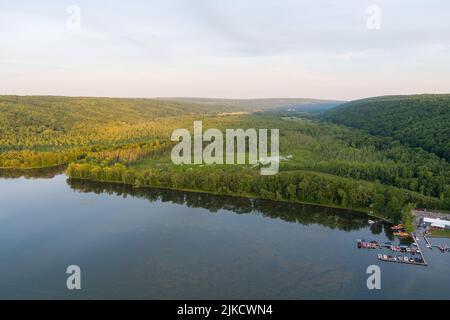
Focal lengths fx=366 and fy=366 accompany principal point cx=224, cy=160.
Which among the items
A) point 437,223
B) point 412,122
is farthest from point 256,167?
point 412,122

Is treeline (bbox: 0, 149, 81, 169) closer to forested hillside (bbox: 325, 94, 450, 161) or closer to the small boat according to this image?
the small boat

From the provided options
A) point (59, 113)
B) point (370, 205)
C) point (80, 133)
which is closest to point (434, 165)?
point (370, 205)

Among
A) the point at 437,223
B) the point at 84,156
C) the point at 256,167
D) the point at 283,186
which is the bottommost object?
the point at 437,223

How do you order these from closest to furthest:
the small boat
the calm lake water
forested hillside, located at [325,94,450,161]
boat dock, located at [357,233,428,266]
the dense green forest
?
the calm lake water → boat dock, located at [357,233,428,266] → the small boat → the dense green forest → forested hillside, located at [325,94,450,161]

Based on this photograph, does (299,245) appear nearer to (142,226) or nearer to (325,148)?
(142,226)

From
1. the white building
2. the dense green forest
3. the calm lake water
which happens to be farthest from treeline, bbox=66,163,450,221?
the white building

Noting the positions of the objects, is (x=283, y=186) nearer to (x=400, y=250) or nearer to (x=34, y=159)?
(x=400, y=250)

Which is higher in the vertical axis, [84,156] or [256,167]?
[84,156]


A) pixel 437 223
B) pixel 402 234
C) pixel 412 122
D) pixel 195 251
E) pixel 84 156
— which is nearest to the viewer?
pixel 195 251
